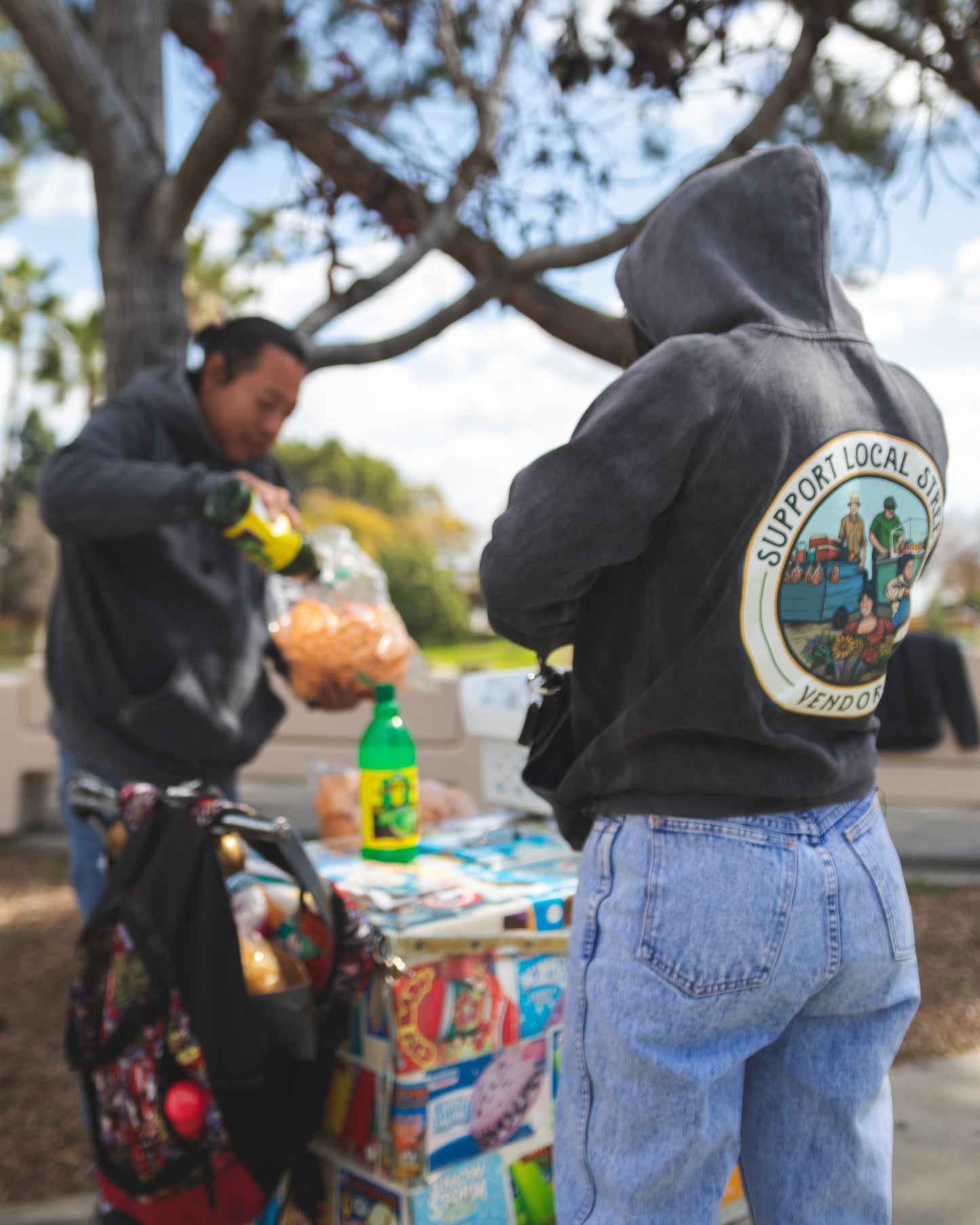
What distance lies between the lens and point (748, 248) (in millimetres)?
1455

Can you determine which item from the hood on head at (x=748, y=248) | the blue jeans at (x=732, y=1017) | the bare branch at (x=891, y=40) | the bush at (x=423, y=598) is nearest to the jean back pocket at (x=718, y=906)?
the blue jeans at (x=732, y=1017)

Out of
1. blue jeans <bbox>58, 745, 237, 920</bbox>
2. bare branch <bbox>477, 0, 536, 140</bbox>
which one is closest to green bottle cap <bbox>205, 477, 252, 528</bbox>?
blue jeans <bbox>58, 745, 237, 920</bbox>

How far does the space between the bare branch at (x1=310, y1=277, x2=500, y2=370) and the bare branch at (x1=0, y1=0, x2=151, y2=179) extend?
2.67 ft

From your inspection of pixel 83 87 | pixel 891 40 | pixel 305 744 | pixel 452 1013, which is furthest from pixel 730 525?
pixel 305 744

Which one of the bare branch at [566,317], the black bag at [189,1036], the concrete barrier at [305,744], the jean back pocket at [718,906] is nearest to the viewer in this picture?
the jean back pocket at [718,906]

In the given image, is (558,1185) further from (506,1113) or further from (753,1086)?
(506,1113)

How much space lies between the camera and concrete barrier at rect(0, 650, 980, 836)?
6320mm

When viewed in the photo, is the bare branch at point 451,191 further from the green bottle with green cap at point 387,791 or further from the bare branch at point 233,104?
the green bottle with green cap at point 387,791

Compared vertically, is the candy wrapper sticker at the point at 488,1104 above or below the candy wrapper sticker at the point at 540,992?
below

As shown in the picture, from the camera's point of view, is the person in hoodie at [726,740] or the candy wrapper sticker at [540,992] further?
the candy wrapper sticker at [540,992]

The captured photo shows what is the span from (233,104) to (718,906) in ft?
8.00

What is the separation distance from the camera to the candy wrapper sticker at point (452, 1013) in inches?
78.1

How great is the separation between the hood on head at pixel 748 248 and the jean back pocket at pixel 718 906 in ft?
2.14

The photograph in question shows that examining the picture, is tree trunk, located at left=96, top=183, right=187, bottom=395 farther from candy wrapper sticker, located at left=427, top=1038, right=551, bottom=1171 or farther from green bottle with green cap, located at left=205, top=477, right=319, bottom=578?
candy wrapper sticker, located at left=427, top=1038, right=551, bottom=1171
